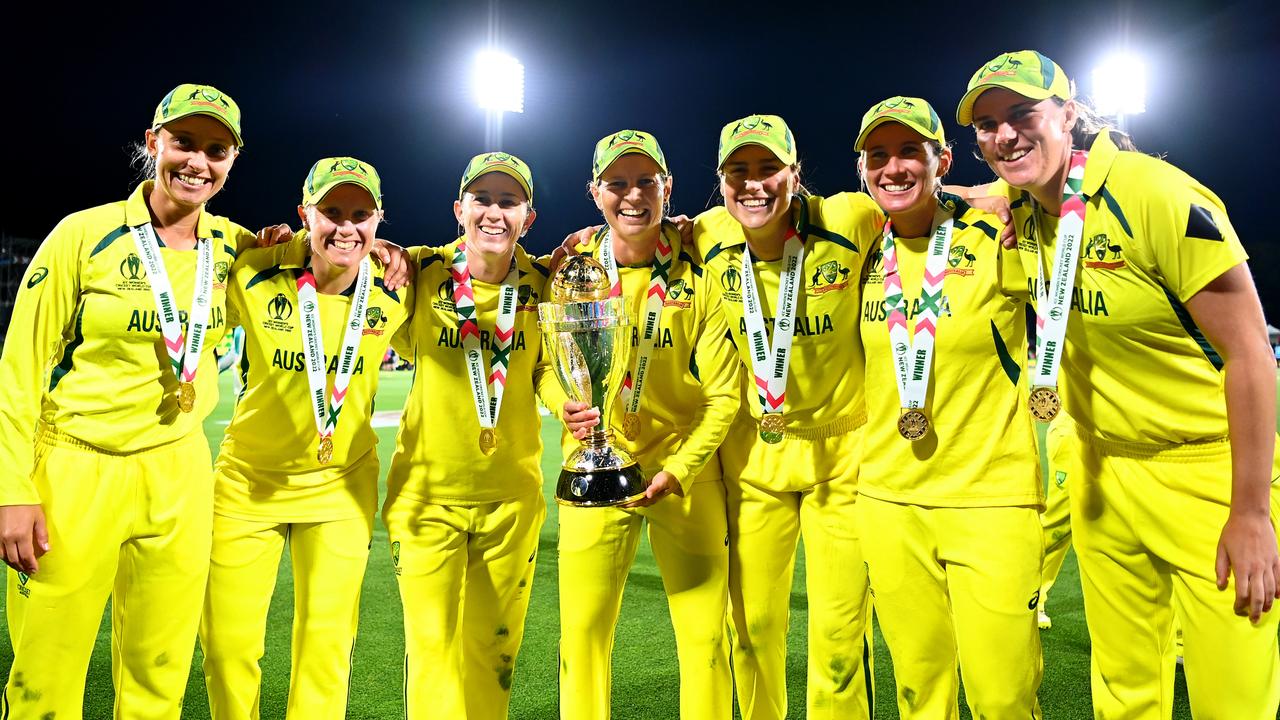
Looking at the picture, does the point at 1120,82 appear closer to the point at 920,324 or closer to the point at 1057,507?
the point at 1057,507

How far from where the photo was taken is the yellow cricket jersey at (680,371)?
10.5ft

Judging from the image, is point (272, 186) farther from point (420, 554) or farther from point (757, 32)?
point (420, 554)

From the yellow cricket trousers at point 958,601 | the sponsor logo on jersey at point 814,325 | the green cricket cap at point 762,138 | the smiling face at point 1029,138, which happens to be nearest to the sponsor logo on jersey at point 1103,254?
the smiling face at point 1029,138

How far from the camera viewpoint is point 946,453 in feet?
9.04

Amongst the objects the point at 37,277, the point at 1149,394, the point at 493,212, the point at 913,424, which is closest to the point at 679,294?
the point at 493,212

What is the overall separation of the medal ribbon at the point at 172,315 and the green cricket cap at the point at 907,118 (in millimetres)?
2201

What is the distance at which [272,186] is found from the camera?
81.4ft

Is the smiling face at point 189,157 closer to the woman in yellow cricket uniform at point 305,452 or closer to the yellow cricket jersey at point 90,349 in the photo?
the yellow cricket jersey at point 90,349

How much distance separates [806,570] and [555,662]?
6.42 feet

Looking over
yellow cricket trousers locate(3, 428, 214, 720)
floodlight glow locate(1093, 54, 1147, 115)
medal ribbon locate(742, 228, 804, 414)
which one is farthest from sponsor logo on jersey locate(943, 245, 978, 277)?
floodlight glow locate(1093, 54, 1147, 115)

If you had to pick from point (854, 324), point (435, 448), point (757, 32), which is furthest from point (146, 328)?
point (757, 32)

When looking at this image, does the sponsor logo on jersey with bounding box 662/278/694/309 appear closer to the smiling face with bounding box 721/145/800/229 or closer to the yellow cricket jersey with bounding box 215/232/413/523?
the smiling face with bounding box 721/145/800/229

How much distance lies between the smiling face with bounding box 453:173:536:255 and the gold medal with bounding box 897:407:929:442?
1503mm

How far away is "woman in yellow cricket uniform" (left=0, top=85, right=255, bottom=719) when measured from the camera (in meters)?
2.71
